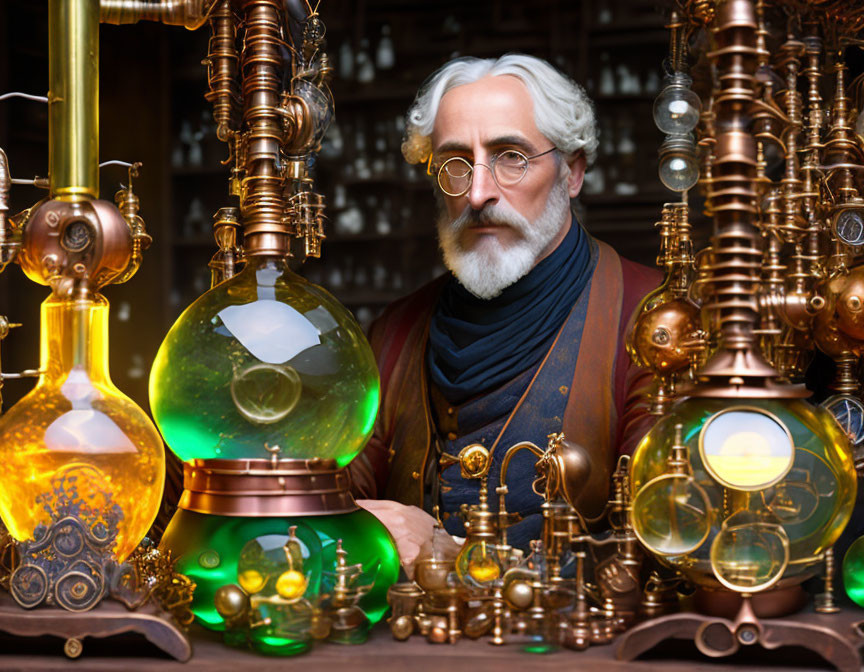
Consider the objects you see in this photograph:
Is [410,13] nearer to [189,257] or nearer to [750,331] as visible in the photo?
[189,257]

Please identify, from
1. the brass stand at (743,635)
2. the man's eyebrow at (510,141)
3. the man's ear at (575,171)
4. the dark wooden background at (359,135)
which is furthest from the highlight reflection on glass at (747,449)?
the dark wooden background at (359,135)

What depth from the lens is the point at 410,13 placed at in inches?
159

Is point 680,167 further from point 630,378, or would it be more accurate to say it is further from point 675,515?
point 630,378

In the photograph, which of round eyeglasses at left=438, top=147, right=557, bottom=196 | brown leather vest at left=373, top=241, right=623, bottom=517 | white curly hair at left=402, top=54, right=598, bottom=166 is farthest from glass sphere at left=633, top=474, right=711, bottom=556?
white curly hair at left=402, top=54, right=598, bottom=166

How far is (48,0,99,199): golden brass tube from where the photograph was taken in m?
1.02

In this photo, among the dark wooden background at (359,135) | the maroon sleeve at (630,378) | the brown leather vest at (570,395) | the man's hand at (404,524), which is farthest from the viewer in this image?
the dark wooden background at (359,135)

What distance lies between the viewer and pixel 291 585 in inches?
35.4

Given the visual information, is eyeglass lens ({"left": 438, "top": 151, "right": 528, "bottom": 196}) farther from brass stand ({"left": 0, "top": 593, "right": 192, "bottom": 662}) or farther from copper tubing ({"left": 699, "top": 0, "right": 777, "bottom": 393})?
brass stand ({"left": 0, "top": 593, "right": 192, "bottom": 662})

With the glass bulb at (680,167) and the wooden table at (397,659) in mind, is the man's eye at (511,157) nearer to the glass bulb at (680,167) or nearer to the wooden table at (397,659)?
the glass bulb at (680,167)

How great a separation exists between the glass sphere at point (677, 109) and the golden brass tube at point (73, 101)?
0.58 metres

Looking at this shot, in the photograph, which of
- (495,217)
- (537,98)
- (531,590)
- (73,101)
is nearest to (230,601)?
(531,590)

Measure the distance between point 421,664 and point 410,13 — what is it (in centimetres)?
351

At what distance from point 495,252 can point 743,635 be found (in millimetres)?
1074

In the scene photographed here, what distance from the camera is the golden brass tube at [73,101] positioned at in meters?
1.02
